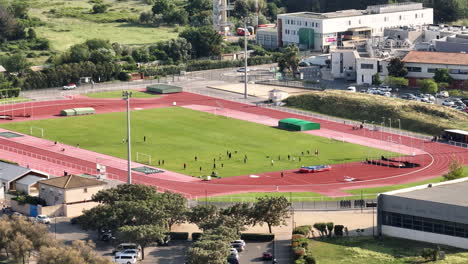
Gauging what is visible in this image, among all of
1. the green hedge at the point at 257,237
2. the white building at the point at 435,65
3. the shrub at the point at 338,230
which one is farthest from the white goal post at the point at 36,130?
the white building at the point at 435,65

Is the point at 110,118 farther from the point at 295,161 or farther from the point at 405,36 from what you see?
the point at 405,36

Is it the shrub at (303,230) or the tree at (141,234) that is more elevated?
the tree at (141,234)

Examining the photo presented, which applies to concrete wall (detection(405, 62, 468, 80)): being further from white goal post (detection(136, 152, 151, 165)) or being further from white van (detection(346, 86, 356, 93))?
white goal post (detection(136, 152, 151, 165))

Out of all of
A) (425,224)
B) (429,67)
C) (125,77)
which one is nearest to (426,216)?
(425,224)

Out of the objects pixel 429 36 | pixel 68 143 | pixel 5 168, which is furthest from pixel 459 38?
pixel 5 168

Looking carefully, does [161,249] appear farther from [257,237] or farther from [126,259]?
[257,237]

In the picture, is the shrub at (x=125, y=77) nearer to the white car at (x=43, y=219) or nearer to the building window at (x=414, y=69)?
the building window at (x=414, y=69)
